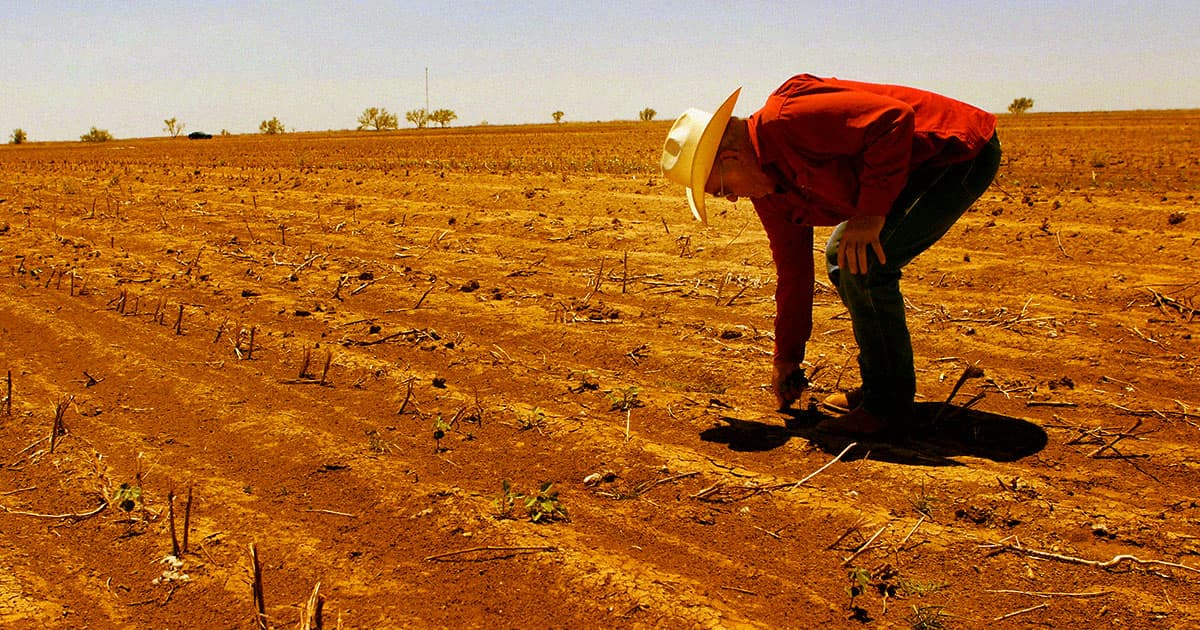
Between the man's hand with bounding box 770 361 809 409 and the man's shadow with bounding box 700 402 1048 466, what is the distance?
123 millimetres

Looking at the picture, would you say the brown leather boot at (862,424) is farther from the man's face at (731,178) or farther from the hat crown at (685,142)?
the hat crown at (685,142)

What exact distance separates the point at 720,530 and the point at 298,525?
1351 millimetres

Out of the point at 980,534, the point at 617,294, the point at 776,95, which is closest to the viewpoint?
the point at 980,534

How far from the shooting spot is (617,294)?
18.8 feet

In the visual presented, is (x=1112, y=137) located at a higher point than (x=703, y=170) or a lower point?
higher

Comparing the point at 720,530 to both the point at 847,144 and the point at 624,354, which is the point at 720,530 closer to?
the point at 847,144

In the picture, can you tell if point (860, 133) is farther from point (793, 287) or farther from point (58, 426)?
point (58, 426)

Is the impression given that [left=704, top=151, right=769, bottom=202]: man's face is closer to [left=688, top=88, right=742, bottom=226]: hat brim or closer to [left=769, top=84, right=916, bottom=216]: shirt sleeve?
[left=688, top=88, right=742, bottom=226]: hat brim

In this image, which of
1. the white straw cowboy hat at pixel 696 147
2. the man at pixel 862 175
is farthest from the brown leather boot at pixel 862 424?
the white straw cowboy hat at pixel 696 147

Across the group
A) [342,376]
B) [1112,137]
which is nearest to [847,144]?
[342,376]

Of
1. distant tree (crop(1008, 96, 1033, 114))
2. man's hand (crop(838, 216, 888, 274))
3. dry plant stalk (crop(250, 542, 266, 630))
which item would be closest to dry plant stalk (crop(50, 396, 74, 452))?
dry plant stalk (crop(250, 542, 266, 630))

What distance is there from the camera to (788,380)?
3732 millimetres

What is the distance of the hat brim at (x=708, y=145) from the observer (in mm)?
3111

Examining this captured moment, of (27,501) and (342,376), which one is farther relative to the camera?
(342,376)
